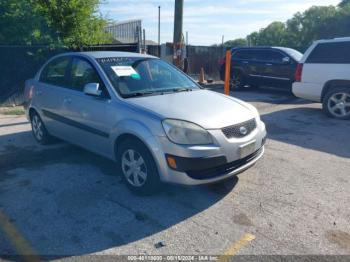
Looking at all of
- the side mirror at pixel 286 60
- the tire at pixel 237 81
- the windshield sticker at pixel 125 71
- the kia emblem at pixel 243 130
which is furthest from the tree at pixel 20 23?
the kia emblem at pixel 243 130

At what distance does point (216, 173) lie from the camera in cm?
371

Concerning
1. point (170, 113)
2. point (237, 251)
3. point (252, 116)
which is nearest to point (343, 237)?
point (237, 251)

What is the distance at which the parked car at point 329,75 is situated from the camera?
7895 mm

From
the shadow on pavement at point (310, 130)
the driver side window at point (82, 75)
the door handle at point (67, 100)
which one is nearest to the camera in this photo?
the driver side window at point (82, 75)

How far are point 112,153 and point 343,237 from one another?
2777 millimetres

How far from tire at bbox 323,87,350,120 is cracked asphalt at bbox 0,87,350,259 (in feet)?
8.79

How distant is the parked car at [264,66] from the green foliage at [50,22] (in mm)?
5427

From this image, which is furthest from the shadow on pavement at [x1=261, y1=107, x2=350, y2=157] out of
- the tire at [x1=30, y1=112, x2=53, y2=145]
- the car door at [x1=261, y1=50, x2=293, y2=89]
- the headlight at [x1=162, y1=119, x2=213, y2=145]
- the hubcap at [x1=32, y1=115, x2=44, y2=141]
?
the hubcap at [x1=32, y1=115, x2=44, y2=141]

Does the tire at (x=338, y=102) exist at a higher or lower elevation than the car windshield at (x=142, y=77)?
lower

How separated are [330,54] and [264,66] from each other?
416 centimetres

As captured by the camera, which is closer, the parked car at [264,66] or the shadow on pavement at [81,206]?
the shadow on pavement at [81,206]

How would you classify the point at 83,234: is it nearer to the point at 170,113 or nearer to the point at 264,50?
the point at 170,113

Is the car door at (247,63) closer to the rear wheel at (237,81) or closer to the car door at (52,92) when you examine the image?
the rear wheel at (237,81)

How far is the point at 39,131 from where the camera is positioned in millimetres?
5992
